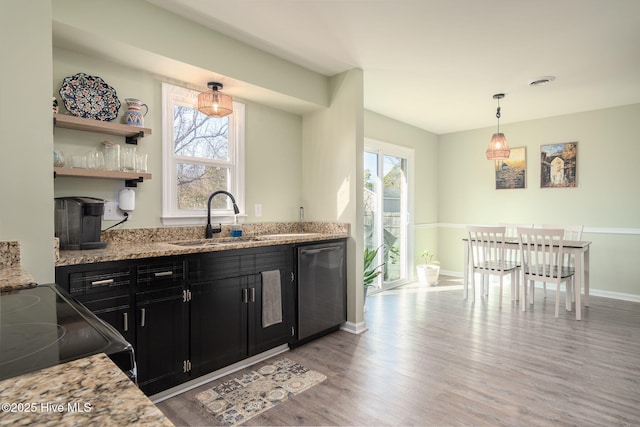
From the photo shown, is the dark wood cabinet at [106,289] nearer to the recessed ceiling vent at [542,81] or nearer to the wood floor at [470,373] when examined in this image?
the wood floor at [470,373]

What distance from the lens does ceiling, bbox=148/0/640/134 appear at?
241 centimetres

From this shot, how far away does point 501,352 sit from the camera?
9.67ft

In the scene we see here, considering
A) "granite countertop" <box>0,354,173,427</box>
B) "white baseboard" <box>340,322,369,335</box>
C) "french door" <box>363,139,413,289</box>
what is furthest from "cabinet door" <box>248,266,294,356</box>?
"french door" <box>363,139,413,289</box>

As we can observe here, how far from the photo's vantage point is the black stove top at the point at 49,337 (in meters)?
0.71

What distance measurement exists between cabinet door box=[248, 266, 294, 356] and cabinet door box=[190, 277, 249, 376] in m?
0.06

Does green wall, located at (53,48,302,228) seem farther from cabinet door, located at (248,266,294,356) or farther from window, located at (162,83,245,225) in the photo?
cabinet door, located at (248,266,294,356)

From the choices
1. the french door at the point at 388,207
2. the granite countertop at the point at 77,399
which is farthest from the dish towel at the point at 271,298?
the french door at the point at 388,207

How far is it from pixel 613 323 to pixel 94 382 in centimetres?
467

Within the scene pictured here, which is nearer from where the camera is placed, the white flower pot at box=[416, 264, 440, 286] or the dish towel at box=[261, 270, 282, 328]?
the dish towel at box=[261, 270, 282, 328]

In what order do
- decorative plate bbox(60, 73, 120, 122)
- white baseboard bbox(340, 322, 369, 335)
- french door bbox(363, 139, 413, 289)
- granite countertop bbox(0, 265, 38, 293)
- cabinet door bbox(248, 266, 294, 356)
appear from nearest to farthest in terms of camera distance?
1. granite countertop bbox(0, 265, 38, 293)
2. decorative plate bbox(60, 73, 120, 122)
3. cabinet door bbox(248, 266, 294, 356)
4. white baseboard bbox(340, 322, 369, 335)
5. french door bbox(363, 139, 413, 289)

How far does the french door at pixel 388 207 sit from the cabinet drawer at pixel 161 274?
122 inches

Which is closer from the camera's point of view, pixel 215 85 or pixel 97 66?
pixel 97 66

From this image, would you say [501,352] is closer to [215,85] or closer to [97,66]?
[215,85]

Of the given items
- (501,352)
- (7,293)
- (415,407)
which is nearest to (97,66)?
(7,293)
